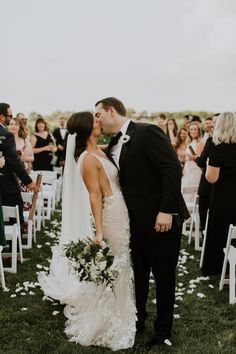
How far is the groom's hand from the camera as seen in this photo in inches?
144

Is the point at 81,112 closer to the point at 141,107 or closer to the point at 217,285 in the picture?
the point at 217,285

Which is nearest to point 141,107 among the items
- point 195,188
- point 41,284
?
point 195,188

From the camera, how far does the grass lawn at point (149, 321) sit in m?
4.03

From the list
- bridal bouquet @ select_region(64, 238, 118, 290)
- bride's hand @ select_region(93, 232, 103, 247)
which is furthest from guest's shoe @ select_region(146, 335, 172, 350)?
bride's hand @ select_region(93, 232, 103, 247)

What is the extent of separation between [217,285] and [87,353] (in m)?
2.44

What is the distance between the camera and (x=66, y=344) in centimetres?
407

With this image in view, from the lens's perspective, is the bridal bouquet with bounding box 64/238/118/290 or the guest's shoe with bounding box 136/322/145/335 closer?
the bridal bouquet with bounding box 64/238/118/290

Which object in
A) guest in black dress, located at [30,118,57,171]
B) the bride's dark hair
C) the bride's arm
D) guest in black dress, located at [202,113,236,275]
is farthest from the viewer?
guest in black dress, located at [30,118,57,171]

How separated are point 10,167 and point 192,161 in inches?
146

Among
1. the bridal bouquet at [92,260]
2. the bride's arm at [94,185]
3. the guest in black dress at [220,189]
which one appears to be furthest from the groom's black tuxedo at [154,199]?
the guest in black dress at [220,189]

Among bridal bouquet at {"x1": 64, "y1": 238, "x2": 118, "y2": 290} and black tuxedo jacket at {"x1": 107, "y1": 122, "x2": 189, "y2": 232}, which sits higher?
black tuxedo jacket at {"x1": 107, "y1": 122, "x2": 189, "y2": 232}

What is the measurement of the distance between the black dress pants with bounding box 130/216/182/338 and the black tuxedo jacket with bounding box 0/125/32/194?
9.82 ft

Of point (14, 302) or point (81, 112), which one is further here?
point (14, 302)

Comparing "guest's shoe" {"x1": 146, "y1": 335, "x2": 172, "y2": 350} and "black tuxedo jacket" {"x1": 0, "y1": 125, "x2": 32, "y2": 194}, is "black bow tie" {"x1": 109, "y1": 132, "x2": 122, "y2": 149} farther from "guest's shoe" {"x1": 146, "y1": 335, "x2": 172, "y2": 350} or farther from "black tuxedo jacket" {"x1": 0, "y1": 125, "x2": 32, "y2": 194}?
"black tuxedo jacket" {"x1": 0, "y1": 125, "x2": 32, "y2": 194}
